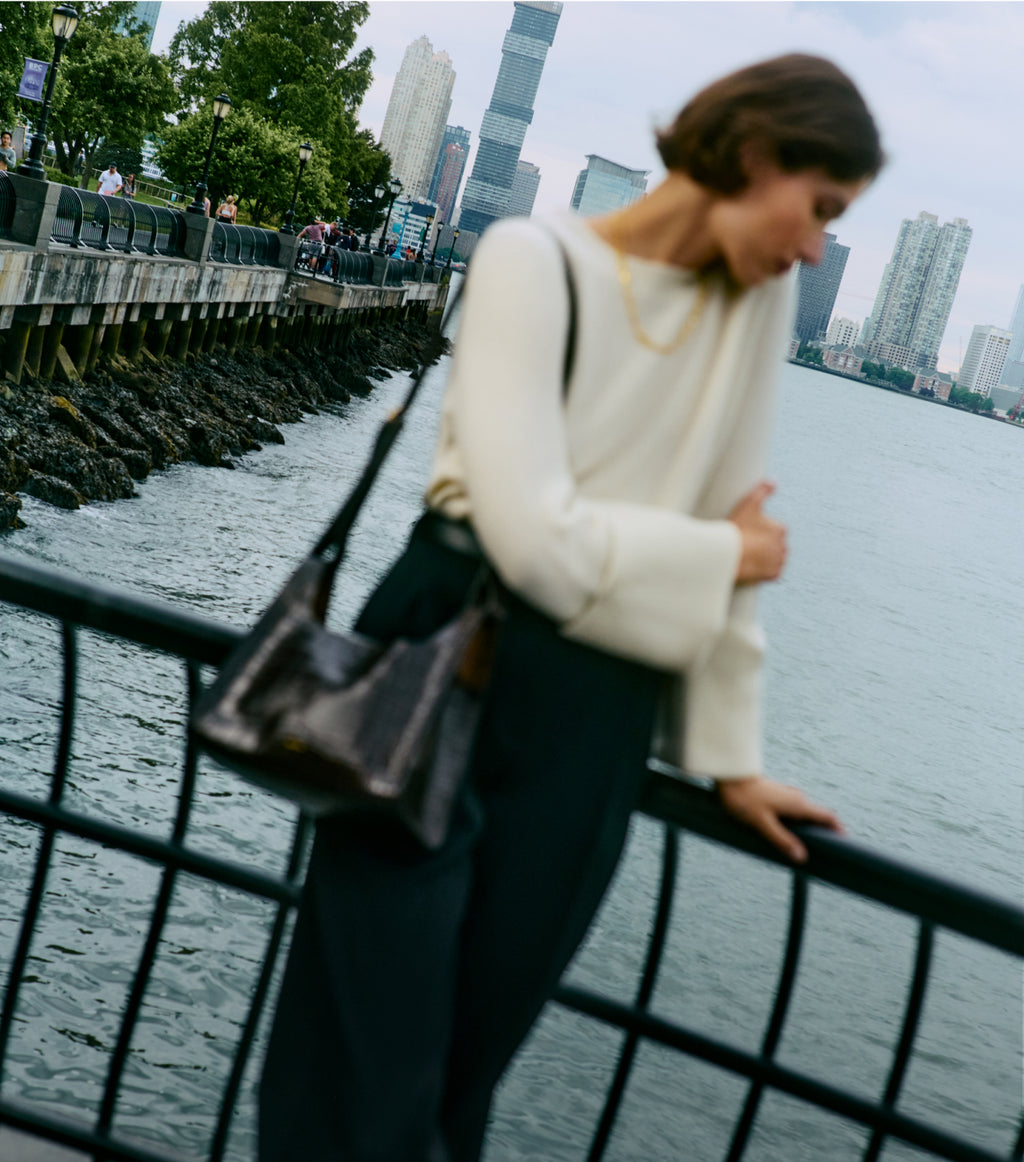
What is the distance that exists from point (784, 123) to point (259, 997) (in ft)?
4.70

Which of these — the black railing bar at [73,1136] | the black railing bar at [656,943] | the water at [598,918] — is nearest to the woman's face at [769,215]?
the black railing bar at [656,943]

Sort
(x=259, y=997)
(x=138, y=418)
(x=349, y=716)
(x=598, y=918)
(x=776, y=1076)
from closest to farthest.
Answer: (x=349, y=716) < (x=776, y=1076) < (x=259, y=997) < (x=598, y=918) < (x=138, y=418)

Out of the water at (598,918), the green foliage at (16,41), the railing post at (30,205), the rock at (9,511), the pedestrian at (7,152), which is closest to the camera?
the water at (598,918)

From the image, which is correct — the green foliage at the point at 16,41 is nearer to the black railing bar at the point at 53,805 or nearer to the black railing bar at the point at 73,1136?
the black railing bar at the point at 53,805

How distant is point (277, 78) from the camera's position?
1953 inches

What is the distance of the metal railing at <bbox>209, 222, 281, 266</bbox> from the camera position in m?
28.1

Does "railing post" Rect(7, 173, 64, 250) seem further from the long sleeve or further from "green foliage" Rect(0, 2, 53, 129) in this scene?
"green foliage" Rect(0, 2, 53, 129)

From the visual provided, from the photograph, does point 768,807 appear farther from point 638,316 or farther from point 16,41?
point 16,41

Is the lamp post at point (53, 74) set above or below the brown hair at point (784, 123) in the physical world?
above

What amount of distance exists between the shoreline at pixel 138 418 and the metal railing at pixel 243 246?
2.09 meters

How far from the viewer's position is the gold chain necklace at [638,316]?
5.01 feet

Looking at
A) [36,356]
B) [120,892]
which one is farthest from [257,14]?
[120,892]

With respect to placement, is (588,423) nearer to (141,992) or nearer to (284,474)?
(141,992)

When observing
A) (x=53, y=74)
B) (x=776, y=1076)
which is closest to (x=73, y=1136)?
(x=776, y=1076)
